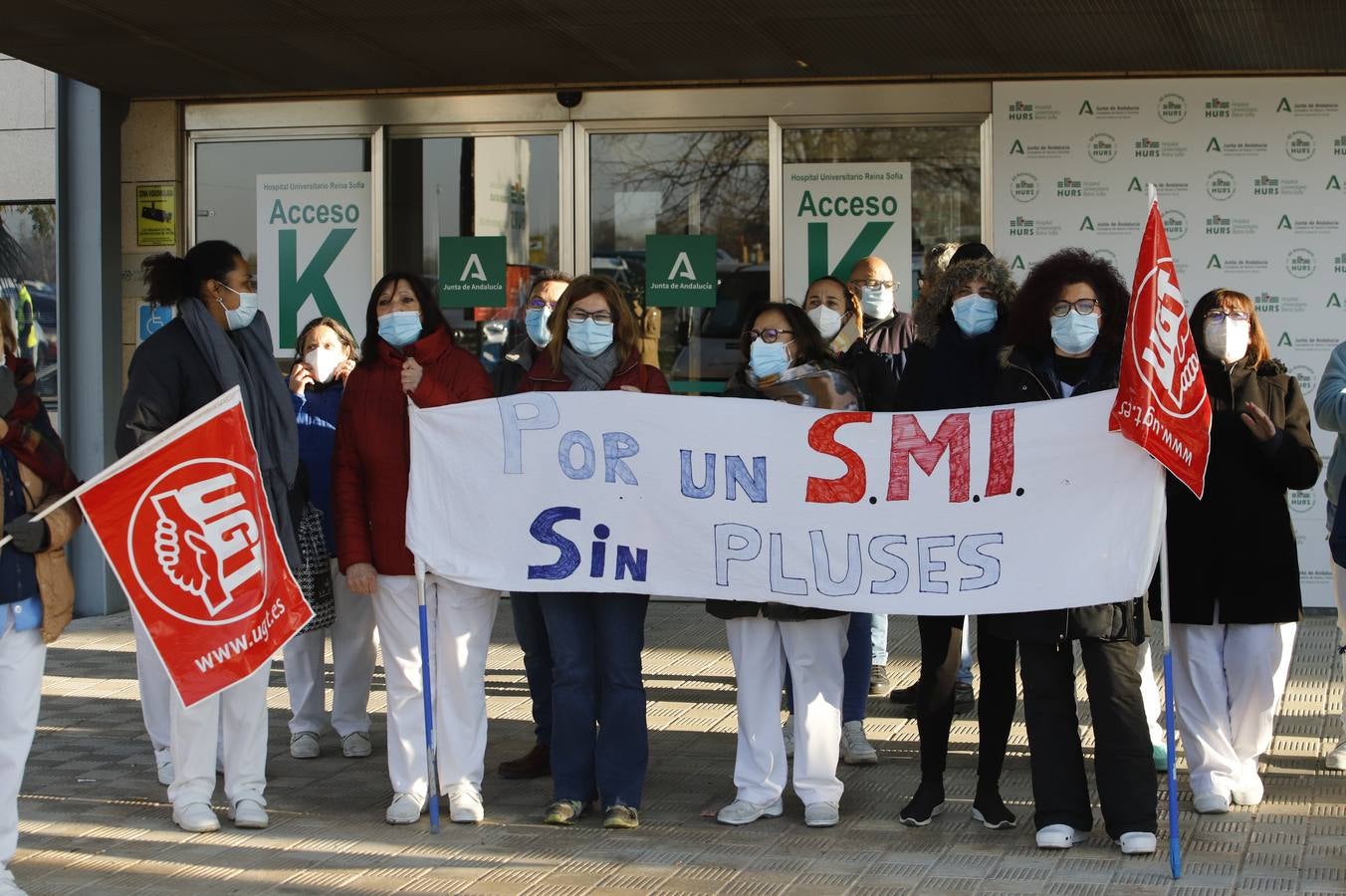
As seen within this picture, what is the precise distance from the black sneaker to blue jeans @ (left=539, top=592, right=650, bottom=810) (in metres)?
2.47

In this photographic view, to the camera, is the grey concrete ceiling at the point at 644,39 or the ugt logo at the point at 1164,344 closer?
the ugt logo at the point at 1164,344

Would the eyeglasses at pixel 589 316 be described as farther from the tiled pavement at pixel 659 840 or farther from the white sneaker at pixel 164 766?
the white sneaker at pixel 164 766

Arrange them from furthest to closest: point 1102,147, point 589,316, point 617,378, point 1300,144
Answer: point 1102,147 → point 1300,144 → point 617,378 → point 589,316

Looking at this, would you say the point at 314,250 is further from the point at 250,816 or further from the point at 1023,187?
the point at 250,816

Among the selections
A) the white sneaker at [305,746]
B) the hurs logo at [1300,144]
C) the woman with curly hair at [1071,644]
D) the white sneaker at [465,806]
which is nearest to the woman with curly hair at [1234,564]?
the woman with curly hair at [1071,644]

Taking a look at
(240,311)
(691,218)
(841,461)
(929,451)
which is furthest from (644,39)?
(929,451)

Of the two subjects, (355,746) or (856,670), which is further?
(355,746)

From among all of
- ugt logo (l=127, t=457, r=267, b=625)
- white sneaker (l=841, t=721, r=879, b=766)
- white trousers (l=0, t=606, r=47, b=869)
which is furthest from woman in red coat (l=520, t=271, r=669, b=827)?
white trousers (l=0, t=606, r=47, b=869)

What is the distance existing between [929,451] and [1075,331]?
665 mm

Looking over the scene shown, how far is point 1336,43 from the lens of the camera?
9.85 m

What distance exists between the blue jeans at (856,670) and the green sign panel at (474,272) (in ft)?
17.1

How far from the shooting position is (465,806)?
6.31m

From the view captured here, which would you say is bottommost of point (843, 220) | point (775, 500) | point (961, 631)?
point (961, 631)

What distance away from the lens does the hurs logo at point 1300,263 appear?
10.6m
